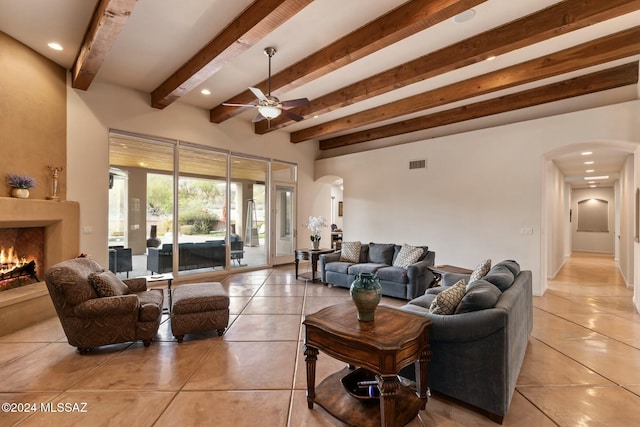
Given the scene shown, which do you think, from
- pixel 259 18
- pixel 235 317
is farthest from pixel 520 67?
pixel 235 317

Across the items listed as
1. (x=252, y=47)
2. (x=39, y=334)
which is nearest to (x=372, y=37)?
(x=252, y=47)

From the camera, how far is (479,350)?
209 centimetres

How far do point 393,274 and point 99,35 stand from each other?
16.6ft

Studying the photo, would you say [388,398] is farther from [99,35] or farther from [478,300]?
[99,35]

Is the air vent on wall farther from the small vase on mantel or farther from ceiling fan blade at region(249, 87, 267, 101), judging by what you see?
the small vase on mantel

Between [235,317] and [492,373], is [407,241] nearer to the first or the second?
[235,317]

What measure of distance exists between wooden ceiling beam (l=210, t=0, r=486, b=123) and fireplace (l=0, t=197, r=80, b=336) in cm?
362

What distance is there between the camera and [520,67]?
177 inches

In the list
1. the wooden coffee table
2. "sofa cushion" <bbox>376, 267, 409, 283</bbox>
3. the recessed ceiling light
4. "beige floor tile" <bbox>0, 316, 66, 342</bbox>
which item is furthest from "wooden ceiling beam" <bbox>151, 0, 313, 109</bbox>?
"sofa cushion" <bbox>376, 267, 409, 283</bbox>

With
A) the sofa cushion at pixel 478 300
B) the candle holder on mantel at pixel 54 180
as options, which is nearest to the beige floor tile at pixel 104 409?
the sofa cushion at pixel 478 300

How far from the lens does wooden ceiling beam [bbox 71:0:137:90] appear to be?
2938 millimetres

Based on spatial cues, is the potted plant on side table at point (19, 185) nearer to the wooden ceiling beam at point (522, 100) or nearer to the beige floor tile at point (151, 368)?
the beige floor tile at point (151, 368)

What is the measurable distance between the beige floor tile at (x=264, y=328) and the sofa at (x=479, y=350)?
1.65 metres

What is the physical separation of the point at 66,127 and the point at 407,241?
671cm
